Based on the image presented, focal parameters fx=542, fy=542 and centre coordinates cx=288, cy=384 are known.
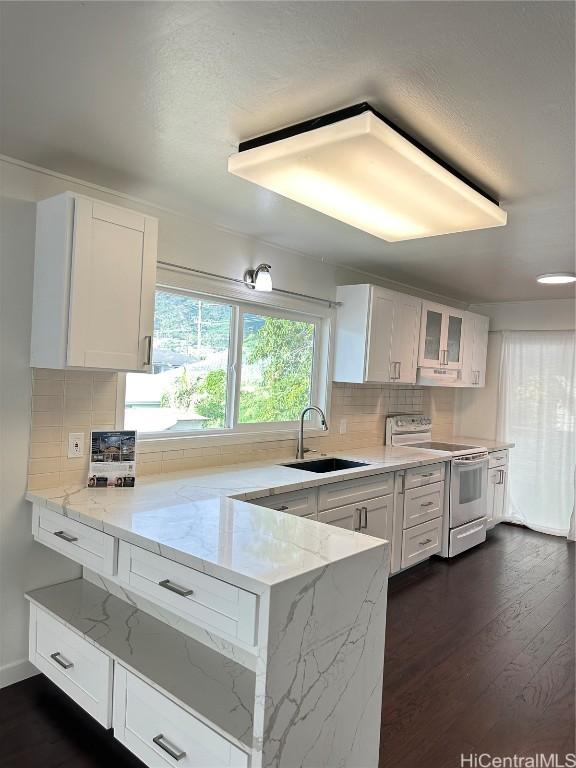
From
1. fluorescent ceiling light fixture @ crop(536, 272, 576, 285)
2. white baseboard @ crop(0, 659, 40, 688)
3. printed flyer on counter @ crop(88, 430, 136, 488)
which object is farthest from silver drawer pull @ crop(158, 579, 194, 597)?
fluorescent ceiling light fixture @ crop(536, 272, 576, 285)

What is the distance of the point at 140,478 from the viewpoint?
2.87 metres

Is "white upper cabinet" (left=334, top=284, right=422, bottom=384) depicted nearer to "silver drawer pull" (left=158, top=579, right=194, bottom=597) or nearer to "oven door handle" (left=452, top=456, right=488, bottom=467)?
"oven door handle" (left=452, top=456, right=488, bottom=467)

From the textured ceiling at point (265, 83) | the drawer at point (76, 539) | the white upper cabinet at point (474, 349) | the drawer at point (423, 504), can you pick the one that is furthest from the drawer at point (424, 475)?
the drawer at point (76, 539)

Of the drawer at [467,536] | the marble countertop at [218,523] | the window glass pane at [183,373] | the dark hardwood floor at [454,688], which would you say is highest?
the window glass pane at [183,373]

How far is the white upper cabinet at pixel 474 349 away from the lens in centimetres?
530

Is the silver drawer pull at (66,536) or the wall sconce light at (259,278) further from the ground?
the wall sconce light at (259,278)

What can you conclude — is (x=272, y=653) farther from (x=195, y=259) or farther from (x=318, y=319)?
(x=318, y=319)

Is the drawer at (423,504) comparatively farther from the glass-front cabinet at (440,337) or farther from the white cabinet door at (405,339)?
the glass-front cabinet at (440,337)

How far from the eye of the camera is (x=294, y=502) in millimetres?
2996

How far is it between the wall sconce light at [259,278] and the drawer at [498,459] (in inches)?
116

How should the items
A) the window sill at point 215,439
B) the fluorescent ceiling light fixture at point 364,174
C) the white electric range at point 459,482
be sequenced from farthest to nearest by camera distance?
the white electric range at point 459,482, the window sill at point 215,439, the fluorescent ceiling light fixture at point 364,174

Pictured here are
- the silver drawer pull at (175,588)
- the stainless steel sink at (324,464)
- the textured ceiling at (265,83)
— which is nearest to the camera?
the textured ceiling at (265,83)

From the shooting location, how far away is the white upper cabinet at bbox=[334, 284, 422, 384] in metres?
4.07

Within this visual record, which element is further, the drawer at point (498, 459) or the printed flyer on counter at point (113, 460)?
the drawer at point (498, 459)
